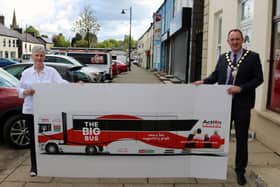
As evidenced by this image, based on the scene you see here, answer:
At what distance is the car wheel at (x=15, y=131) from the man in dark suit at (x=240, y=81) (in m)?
3.75

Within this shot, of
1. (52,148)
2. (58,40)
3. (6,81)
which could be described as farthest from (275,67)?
(58,40)

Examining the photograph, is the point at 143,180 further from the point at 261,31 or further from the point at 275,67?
the point at 261,31

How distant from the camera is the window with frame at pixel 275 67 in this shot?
6.54 metres

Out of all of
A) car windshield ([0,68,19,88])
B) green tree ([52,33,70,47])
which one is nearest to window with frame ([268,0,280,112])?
car windshield ([0,68,19,88])

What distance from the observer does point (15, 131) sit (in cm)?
689

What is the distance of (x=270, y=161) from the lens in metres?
5.83

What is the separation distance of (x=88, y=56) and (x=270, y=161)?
1925 centimetres

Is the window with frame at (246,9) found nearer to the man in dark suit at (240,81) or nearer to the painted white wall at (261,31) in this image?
the painted white wall at (261,31)

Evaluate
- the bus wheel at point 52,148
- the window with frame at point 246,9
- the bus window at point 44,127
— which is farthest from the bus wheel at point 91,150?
the window with frame at point 246,9

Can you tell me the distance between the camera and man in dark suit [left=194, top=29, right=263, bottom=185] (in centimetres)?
463

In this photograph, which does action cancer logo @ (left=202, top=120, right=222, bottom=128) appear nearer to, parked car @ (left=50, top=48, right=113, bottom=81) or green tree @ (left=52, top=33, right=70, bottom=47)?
parked car @ (left=50, top=48, right=113, bottom=81)

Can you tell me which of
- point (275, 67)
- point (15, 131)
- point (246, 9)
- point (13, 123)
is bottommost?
point (15, 131)

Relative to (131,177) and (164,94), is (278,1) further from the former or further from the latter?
(131,177)

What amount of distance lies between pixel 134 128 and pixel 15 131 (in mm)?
3256
